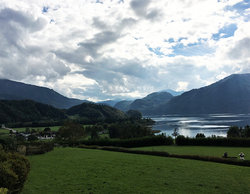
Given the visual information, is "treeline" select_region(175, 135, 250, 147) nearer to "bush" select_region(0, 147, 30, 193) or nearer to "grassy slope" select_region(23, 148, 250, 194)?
"grassy slope" select_region(23, 148, 250, 194)

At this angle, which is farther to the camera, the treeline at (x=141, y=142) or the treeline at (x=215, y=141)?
the treeline at (x=141, y=142)

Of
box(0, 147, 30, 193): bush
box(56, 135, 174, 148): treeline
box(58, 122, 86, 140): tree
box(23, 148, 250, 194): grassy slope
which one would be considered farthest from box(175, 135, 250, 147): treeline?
box(58, 122, 86, 140): tree

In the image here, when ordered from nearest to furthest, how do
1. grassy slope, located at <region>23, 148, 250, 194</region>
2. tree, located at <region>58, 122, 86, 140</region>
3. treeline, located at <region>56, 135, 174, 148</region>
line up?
1. grassy slope, located at <region>23, 148, 250, 194</region>
2. treeline, located at <region>56, 135, 174, 148</region>
3. tree, located at <region>58, 122, 86, 140</region>

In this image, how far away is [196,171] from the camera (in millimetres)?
19703

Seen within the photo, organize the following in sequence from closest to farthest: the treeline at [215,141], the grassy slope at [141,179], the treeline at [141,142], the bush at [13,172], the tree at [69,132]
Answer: the bush at [13,172] < the grassy slope at [141,179] < the treeline at [215,141] < the treeline at [141,142] < the tree at [69,132]

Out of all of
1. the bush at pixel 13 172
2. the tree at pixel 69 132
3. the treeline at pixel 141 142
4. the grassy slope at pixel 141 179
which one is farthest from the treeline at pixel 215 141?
the tree at pixel 69 132

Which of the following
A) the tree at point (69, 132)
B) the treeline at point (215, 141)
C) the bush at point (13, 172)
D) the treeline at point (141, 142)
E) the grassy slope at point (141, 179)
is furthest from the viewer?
the tree at point (69, 132)

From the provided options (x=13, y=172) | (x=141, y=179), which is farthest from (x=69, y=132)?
(x=13, y=172)

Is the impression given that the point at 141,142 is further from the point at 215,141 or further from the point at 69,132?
the point at 69,132

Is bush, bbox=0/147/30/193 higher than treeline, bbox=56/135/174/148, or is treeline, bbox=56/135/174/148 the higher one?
bush, bbox=0/147/30/193

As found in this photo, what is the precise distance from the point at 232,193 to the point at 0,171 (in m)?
15.8

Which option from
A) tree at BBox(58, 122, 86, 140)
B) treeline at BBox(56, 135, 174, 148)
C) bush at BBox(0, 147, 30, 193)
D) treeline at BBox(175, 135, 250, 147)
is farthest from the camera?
tree at BBox(58, 122, 86, 140)

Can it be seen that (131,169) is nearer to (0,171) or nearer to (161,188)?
(161,188)

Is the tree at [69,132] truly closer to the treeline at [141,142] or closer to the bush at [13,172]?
the treeline at [141,142]
